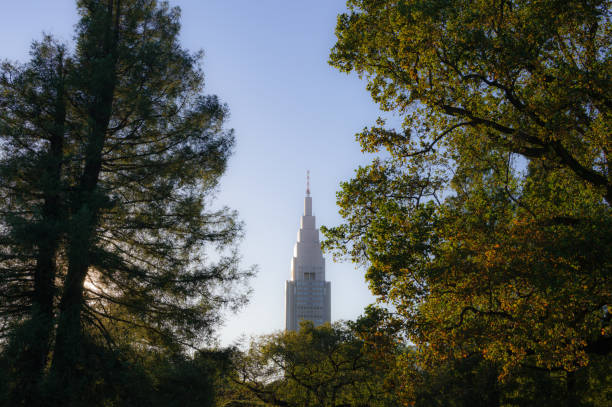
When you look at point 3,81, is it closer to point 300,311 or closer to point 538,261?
point 538,261

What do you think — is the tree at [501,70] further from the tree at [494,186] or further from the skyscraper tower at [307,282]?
the skyscraper tower at [307,282]

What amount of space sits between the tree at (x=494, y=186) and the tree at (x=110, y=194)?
17.7 ft

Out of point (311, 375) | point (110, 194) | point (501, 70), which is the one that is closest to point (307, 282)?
point (311, 375)

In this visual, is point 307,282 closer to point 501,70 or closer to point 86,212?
point 86,212

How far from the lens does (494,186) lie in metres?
11.4

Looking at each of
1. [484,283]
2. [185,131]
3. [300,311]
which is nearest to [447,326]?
[484,283]

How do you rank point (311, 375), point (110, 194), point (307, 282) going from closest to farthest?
point (110, 194)
point (311, 375)
point (307, 282)

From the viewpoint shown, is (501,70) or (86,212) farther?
(86,212)

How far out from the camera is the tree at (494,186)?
9383 mm

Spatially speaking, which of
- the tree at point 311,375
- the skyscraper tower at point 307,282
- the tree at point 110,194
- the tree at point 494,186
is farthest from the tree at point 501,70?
the skyscraper tower at point 307,282

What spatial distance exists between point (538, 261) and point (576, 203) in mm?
2348

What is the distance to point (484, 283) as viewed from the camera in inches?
394

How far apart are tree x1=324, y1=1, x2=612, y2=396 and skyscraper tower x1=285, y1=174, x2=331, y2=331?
15646 centimetres

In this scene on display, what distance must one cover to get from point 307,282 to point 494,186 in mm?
164745
